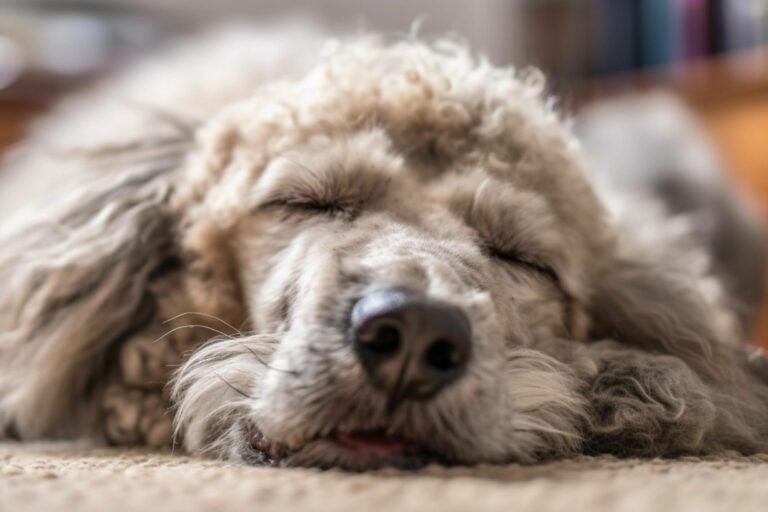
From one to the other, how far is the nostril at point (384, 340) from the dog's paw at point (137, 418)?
49cm

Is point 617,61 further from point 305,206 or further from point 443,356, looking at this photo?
point 443,356

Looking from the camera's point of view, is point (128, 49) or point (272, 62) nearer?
point (272, 62)

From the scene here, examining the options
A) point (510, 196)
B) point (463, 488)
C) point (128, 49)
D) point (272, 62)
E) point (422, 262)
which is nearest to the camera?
point (463, 488)

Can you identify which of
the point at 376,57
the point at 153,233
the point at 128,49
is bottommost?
the point at 153,233

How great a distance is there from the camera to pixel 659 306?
62.8 inches

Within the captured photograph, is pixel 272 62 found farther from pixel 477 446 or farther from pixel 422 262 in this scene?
pixel 477 446

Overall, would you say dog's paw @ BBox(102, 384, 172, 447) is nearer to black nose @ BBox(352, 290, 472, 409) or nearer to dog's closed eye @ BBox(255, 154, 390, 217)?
dog's closed eye @ BBox(255, 154, 390, 217)

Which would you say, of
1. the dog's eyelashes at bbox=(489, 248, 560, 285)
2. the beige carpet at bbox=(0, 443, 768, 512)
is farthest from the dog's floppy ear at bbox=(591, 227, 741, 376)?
the beige carpet at bbox=(0, 443, 768, 512)

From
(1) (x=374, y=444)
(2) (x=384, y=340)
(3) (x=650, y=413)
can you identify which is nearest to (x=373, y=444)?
(1) (x=374, y=444)

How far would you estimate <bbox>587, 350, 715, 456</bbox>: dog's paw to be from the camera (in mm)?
1206

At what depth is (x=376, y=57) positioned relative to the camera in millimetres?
1729

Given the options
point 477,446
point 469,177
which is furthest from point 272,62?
point 477,446

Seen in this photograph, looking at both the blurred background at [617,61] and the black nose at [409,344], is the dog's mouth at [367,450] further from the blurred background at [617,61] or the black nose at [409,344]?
the blurred background at [617,61]

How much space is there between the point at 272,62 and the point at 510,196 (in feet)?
3.04
